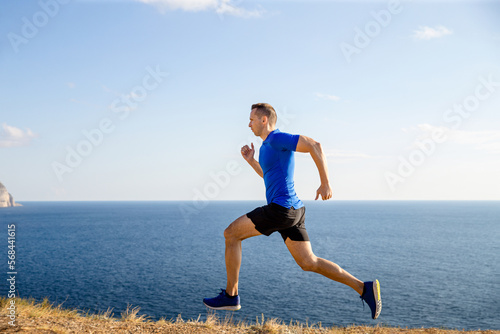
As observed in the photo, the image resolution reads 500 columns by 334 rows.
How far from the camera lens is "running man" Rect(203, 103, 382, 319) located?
12.0 feet

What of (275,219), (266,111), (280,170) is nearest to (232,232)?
(275,219)

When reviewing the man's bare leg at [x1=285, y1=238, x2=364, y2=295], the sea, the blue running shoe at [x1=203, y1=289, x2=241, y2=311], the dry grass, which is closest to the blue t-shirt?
the man's bare leg at [x1=285, y1=238, x2=364, y2=295]

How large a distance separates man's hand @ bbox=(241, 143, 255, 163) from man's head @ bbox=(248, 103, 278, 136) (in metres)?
0.49

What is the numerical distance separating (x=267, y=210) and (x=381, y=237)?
309 ft

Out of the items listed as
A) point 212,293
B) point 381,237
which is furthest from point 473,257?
point 212,293

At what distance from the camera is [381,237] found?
3593 inches

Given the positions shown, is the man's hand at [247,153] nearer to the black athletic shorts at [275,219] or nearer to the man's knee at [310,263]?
the black athletic shorts at [275,219]

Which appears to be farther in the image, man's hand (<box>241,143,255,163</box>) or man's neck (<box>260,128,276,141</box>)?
man's hand (<box>241,143,255,163</box>)

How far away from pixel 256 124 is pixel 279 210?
0.95 metres

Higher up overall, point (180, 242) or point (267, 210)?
point (267, 210)

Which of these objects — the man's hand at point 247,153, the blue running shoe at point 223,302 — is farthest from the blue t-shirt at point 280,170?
the blue running shoe at point 223,302

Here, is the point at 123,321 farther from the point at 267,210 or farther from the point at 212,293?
the point at 212,293

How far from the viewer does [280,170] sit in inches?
149

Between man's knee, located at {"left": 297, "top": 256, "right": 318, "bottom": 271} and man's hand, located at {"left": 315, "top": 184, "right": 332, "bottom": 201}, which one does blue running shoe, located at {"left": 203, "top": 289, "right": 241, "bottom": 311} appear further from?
man's hand, located at {"left": 315, "top": 184, "right": 332, "bottom": 201}
